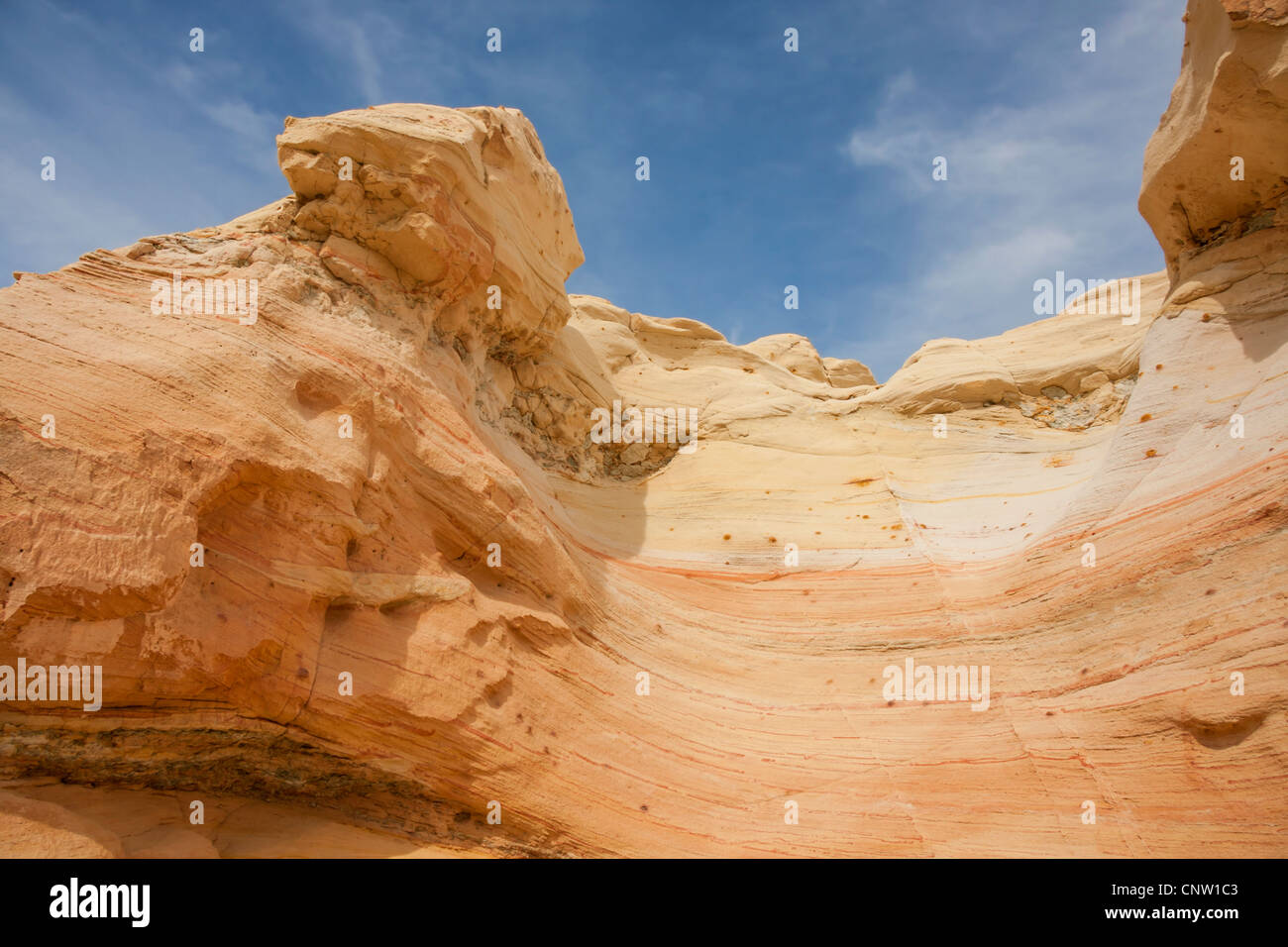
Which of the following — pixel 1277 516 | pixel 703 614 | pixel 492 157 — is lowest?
pixel 703 614

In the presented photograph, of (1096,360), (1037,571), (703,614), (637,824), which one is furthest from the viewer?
(1096,360)

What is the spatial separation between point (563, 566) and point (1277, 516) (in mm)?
5870

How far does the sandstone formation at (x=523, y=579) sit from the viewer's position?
16.1ft

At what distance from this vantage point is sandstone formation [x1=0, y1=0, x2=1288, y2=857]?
193 inches

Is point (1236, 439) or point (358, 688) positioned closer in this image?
point (358, 688)

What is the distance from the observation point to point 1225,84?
765 cm

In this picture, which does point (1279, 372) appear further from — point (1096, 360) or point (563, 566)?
point (563, 566)

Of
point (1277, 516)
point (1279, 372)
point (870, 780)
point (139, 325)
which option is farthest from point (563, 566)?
point (1279, 372)

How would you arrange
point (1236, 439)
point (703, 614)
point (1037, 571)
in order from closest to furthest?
1. point (1236, 439)
2. point (1037, 571)
3. point (703, 614)

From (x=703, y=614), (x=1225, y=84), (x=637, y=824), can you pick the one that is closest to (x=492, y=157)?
(x=703, y=614)

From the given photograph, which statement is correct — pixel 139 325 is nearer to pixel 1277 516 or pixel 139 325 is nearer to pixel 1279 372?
pixel 1277 516

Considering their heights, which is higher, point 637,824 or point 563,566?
point 563,566

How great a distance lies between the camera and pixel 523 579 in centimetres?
684

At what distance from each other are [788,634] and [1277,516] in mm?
4157
